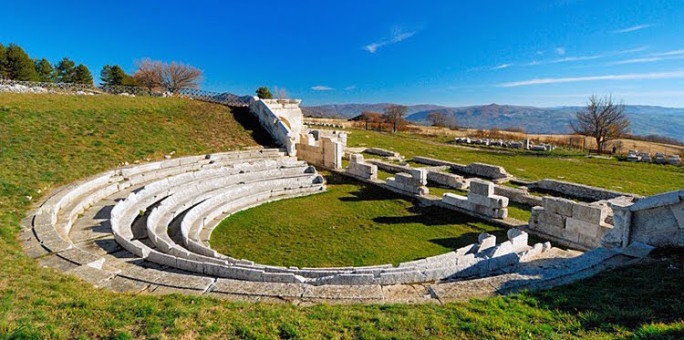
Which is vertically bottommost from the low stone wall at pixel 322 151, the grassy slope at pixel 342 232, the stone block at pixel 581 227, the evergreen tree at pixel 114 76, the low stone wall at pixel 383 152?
the grassy slope at pixel 342 232

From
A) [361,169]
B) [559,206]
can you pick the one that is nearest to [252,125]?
[361,169]

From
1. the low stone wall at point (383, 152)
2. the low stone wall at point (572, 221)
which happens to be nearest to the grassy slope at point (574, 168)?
the low stone wall at point (383, 152)

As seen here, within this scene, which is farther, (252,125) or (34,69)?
(34,69)

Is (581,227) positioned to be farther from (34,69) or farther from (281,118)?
(34,69)

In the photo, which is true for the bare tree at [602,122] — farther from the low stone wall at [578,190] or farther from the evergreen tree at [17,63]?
the evergreen tree at [17,63]

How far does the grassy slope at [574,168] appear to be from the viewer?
61.4 ft

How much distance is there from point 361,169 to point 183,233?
1076 cm

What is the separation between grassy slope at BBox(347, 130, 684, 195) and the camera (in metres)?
18.7

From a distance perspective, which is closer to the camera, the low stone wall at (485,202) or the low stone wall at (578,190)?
the low stone wall at (485,202)

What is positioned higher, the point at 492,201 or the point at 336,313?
the point at 336,313

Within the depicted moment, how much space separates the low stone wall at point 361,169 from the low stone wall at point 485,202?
5.58 metres

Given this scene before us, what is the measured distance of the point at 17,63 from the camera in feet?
136

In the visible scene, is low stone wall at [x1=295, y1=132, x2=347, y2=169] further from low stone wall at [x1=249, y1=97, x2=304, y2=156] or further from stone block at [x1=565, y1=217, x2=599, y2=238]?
stone block at [x1=565, y1=217, x2=599, y2=238]

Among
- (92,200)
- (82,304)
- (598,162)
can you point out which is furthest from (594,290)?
(598,162)
